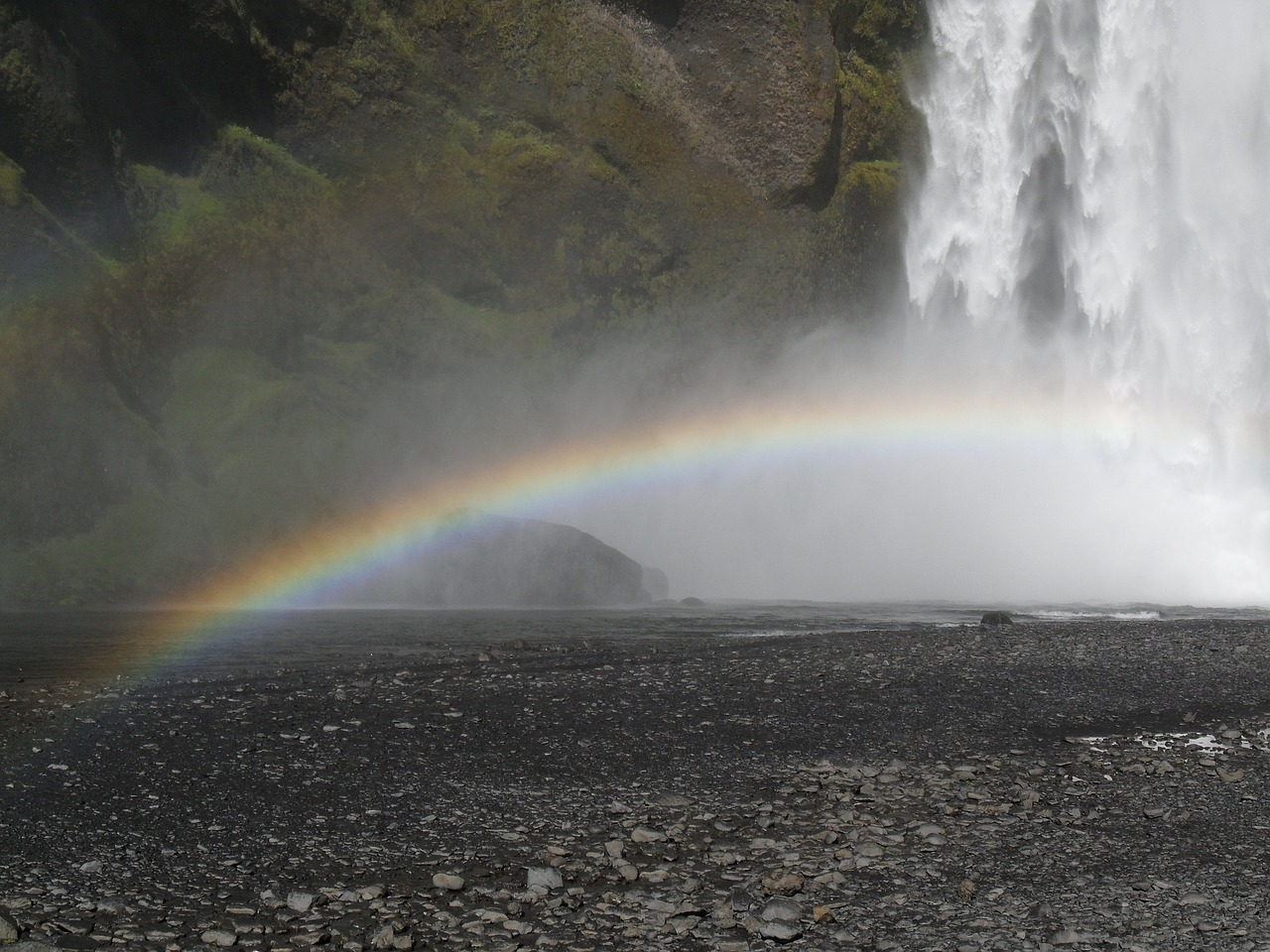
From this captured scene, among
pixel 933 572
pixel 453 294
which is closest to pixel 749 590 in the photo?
pixel 933 572

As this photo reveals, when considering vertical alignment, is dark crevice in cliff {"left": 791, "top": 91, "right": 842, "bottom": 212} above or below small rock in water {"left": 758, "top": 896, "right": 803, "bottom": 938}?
above

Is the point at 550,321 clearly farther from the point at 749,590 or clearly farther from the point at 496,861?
the point at 496,861

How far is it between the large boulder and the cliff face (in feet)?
22.6

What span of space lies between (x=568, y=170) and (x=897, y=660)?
38632 millimetres

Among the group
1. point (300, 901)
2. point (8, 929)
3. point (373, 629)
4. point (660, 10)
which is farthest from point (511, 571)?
point (660, 10)

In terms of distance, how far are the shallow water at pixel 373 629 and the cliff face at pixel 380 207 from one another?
13.9 metres

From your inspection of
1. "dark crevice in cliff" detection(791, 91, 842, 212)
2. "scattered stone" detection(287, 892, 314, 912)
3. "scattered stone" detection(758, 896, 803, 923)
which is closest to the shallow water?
"scattered stone" detection(287, 892, 314, 912)

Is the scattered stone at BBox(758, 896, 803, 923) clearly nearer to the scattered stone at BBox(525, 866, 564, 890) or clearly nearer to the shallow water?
the scattered stone at BBox(525, 866, 564, 890)

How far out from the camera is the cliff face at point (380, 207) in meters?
41.5

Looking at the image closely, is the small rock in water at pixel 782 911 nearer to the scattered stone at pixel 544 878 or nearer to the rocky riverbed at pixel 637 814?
the rocky riverbed at pixel 637 814

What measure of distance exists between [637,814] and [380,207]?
45.2 m

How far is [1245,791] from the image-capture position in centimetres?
917

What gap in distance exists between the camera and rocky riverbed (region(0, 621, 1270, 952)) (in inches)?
254

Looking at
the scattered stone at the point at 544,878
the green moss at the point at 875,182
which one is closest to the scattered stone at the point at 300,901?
the scattered stone at the point at 544,878
